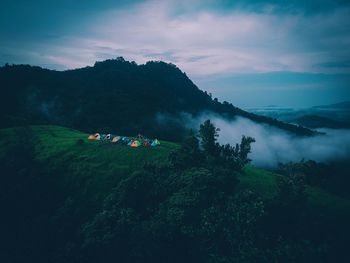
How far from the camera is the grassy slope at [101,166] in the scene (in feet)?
158

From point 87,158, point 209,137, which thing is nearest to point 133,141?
point 87,158

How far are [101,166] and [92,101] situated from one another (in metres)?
86.3

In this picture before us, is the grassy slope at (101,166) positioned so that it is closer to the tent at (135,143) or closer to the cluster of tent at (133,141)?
the tent at (135,143)

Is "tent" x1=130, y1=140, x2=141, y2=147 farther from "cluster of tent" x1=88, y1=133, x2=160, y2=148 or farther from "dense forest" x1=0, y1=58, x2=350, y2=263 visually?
"dense forest" x1=0, y1=58, x2=350, y2=263

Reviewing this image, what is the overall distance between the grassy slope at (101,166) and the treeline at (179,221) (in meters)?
3.68

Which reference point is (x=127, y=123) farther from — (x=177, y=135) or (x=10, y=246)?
(x=10, y=246)

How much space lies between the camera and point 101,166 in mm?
53562

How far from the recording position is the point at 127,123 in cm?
12300

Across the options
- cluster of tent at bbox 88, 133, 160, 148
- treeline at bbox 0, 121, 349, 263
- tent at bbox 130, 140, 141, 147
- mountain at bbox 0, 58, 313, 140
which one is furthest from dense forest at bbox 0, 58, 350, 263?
mountain at bbox 0, 58, 313, 140

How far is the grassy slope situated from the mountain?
3757 centimetres

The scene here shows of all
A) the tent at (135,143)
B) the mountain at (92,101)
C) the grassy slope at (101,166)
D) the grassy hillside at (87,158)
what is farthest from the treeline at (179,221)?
the mountain at (92,101)

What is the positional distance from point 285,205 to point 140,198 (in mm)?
20481

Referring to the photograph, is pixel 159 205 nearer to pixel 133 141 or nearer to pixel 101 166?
pixel 101 166

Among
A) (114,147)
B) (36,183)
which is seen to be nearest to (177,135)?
(114,147)
